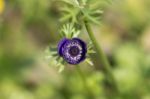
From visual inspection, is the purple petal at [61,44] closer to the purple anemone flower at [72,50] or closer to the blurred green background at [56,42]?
the purple anemone flower at [72,50]

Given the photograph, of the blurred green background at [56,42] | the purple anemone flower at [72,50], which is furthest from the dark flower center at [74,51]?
the blurred green background at [56,42]

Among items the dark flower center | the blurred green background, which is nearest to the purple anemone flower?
the dark flower center

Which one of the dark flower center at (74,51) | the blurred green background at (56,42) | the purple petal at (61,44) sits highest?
the purple petal at (61,44)

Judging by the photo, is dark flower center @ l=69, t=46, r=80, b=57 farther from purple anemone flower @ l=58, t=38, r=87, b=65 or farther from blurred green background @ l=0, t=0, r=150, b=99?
blurred green background @ l=0, t=0, r=150, b=99

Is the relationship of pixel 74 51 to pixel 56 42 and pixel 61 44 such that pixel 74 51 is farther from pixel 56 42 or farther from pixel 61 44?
pixel 56 42

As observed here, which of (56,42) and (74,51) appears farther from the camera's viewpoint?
(56,42)

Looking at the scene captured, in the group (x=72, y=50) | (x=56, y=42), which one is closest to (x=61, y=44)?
(x=72, y=50)
